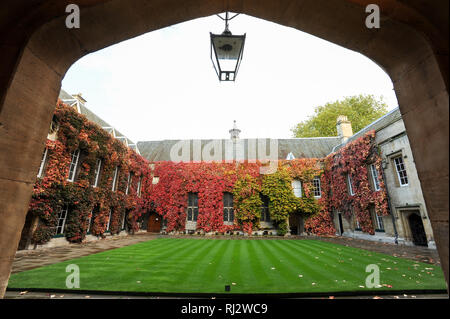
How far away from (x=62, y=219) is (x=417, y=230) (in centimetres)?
2134

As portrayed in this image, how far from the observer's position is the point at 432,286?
4.67 meters

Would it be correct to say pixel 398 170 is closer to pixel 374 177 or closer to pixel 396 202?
pixel 374 177

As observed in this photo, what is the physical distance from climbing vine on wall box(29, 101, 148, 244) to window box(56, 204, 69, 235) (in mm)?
148

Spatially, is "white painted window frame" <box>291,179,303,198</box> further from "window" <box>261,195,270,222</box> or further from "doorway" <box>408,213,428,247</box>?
"doorway" <box>408,213,428,247</box>

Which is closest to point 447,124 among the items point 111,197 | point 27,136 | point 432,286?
point 27,136

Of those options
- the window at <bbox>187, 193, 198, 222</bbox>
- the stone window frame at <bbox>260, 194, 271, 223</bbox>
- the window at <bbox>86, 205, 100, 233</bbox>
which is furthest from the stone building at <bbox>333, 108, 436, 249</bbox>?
the window at <bbox>86, 205, 100, 233</bbox>

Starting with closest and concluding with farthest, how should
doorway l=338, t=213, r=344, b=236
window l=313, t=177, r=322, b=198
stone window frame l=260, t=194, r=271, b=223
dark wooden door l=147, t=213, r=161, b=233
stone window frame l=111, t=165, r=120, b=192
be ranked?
stone window frame l=111, t=165, r=120, b=192, doorway l=338, t=213, r=344, b=236, stone window frame l=260, t=194, r=271, b=223, window l=313, t=177, r=322, b=198, dark wooden door l=147, t=213, r=161, b=233

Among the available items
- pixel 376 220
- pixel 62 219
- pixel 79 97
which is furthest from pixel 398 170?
pixel 79 97

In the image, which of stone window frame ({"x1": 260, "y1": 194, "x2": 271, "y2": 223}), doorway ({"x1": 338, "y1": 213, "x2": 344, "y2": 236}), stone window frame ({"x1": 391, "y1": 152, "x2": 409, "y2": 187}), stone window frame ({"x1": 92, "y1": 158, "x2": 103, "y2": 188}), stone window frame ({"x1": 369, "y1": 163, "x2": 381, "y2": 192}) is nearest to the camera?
stone window frame ({"x1": 391, "y1": 152, "x2": 409, "y2": 187})

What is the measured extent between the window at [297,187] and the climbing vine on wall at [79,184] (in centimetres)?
1571

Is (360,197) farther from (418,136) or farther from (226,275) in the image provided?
(418,136)

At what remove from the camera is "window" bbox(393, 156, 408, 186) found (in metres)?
12.3

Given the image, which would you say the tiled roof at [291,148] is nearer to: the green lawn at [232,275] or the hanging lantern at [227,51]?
the green lawn at [232,275]

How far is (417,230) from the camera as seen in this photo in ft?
38.3
